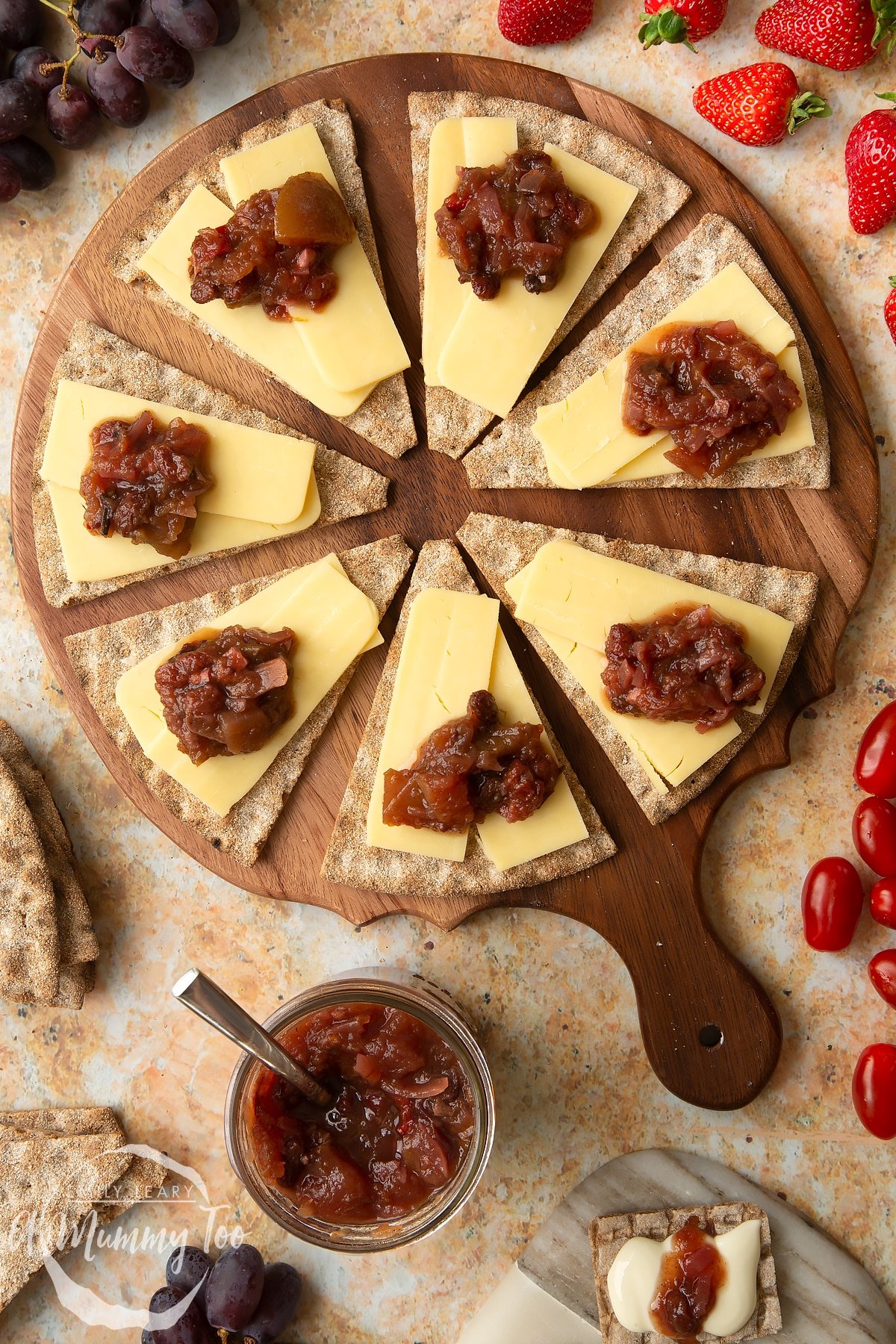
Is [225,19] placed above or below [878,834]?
above

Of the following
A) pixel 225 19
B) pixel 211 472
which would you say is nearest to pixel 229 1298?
pixel 211 472

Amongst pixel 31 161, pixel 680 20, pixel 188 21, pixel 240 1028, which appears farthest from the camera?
pixel 31 161

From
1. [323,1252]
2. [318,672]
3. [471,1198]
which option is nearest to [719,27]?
[318,672]

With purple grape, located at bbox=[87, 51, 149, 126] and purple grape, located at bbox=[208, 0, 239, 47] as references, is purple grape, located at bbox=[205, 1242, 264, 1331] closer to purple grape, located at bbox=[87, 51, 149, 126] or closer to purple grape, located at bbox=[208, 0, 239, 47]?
purple grape, located at bbox=[87, 51, 149, 126]

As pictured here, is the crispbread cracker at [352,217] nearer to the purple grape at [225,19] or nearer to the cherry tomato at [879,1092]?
the purple grape at [225,19]

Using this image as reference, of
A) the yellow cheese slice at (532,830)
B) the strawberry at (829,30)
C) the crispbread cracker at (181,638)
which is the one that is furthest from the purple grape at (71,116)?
the yellow cheese slice at (532,830)

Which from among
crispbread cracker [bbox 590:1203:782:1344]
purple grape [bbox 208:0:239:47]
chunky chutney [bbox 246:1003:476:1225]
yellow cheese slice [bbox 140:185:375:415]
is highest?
purple grape [bbox 208:0:239:47]

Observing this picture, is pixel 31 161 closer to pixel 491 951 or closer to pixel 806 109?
pixel 806 109

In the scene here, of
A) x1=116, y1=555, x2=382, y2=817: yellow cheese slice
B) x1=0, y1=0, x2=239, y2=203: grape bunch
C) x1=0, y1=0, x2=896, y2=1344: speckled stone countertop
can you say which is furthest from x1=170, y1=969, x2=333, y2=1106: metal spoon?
x1=0, y1=0, x2=239, y2=203: grape bunch
